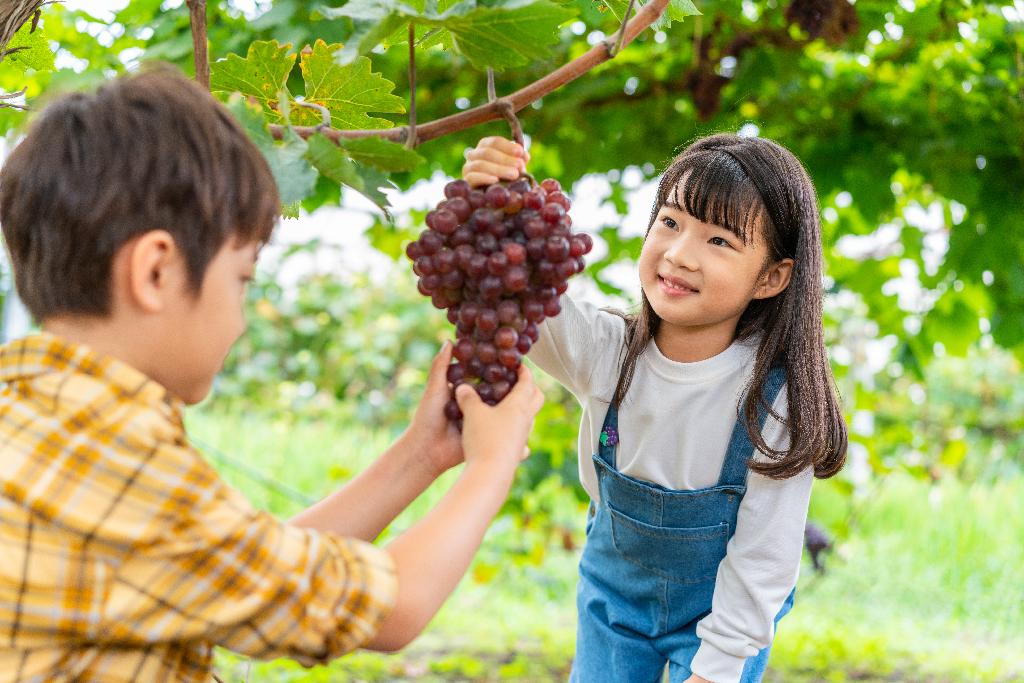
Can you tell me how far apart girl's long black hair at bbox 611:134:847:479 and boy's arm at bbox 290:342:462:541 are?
52cm

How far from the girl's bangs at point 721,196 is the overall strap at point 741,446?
21cm

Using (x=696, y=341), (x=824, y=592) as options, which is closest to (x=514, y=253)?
(x=696, y=341)

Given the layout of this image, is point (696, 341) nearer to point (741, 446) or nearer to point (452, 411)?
point (741, 446)

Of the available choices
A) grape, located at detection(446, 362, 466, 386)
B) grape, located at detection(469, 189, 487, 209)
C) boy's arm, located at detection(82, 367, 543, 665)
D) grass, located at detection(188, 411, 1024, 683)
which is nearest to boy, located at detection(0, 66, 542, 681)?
boy's arm, located at detection(82, 367, 543, 665)

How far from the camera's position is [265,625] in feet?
2.93

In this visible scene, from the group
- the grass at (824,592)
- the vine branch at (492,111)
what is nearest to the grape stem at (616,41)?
the vine branch at (492,111)

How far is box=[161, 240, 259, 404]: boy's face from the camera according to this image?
3.15ft

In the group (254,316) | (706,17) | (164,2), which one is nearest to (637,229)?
(706,17)

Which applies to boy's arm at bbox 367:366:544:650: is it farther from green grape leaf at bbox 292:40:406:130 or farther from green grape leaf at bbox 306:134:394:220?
green grape leaf at bbox 292:40:406:130

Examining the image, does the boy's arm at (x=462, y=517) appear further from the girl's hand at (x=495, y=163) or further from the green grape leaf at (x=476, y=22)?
the green grape leaf at (x=476, y=22)

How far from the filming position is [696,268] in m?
1.48

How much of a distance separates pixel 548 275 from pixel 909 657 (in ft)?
10.0

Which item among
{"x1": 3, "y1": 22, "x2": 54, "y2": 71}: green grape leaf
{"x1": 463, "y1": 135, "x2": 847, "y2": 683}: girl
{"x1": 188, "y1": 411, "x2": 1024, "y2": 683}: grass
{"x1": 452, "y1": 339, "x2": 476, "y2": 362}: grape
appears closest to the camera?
{"x1": 452, "y1": 339, "x2": 476, "y2": 362}: grape

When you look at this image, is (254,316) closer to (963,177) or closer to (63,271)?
(963,177)
